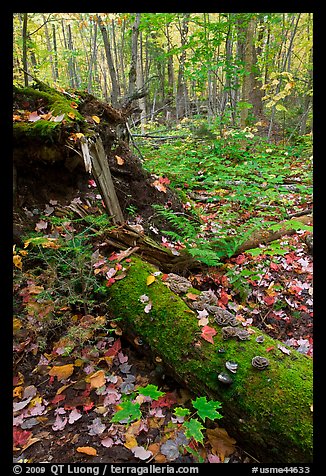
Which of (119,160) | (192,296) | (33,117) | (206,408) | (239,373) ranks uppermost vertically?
(33,117)

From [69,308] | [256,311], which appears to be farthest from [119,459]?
[256,311]

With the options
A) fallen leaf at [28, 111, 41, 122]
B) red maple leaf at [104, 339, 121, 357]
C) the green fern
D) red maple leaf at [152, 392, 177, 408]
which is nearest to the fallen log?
the green fern

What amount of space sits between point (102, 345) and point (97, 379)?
1.27 ft

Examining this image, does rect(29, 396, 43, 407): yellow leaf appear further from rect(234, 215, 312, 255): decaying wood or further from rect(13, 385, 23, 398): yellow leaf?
rect(234, 215, 312, 255): decaying wood

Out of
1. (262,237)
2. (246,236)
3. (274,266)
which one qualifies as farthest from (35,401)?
(262,237)

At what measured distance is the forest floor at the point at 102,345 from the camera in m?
2.19

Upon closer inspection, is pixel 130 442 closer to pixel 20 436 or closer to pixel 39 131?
pixel 20 436

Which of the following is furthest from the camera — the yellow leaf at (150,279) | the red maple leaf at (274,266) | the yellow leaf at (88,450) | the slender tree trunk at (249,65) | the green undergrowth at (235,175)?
the slender tree trunk at (249,65)

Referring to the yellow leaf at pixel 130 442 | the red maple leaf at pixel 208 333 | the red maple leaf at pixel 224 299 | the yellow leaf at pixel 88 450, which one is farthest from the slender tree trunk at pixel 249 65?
the yellow leaf at pixel 88 450

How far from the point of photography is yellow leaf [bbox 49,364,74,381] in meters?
2.71

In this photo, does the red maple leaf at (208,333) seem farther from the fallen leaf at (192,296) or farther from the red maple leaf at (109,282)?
the red maple leaf at (109,282)

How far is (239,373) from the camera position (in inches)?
88.0

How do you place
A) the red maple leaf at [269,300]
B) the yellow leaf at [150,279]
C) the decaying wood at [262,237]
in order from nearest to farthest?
the yellow leaf at [150,279]
the red maple leaf at [269,300]
the decaying wood at [262,237]
